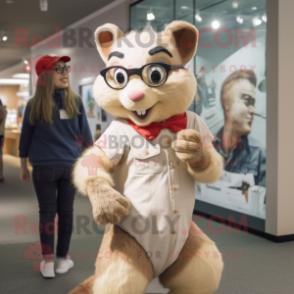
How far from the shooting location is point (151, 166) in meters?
1.54

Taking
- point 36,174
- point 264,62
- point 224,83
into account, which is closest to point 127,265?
point 36,174

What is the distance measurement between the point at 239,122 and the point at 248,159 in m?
0.39

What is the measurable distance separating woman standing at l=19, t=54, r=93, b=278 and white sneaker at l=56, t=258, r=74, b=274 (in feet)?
0.29

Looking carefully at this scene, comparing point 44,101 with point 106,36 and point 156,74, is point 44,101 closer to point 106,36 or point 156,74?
point 106,36

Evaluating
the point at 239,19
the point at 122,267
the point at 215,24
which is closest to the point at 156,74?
the point at 122,267

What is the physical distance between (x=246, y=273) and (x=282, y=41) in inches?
76.8

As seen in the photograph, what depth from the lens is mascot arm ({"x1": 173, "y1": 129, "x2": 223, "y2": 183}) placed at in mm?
1477

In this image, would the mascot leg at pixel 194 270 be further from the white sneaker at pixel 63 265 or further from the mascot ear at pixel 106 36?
the white sneaker at pixel 63 265

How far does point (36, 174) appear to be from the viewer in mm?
2469

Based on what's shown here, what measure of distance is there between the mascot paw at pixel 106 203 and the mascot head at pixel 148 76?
1.00 ft

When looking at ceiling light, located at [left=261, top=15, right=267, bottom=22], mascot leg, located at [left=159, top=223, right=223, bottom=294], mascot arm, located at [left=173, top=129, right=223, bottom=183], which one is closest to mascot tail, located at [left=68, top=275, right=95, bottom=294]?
mascot leg, located at [left=159, top=223, right=223, bottom=294]

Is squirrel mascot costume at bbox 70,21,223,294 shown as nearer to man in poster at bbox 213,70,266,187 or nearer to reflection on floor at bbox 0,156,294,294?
reflection on floor at bbox 0,156,294,294

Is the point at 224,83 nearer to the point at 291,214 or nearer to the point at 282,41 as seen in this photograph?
the point at 282,41

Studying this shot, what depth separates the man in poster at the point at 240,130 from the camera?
365cm
